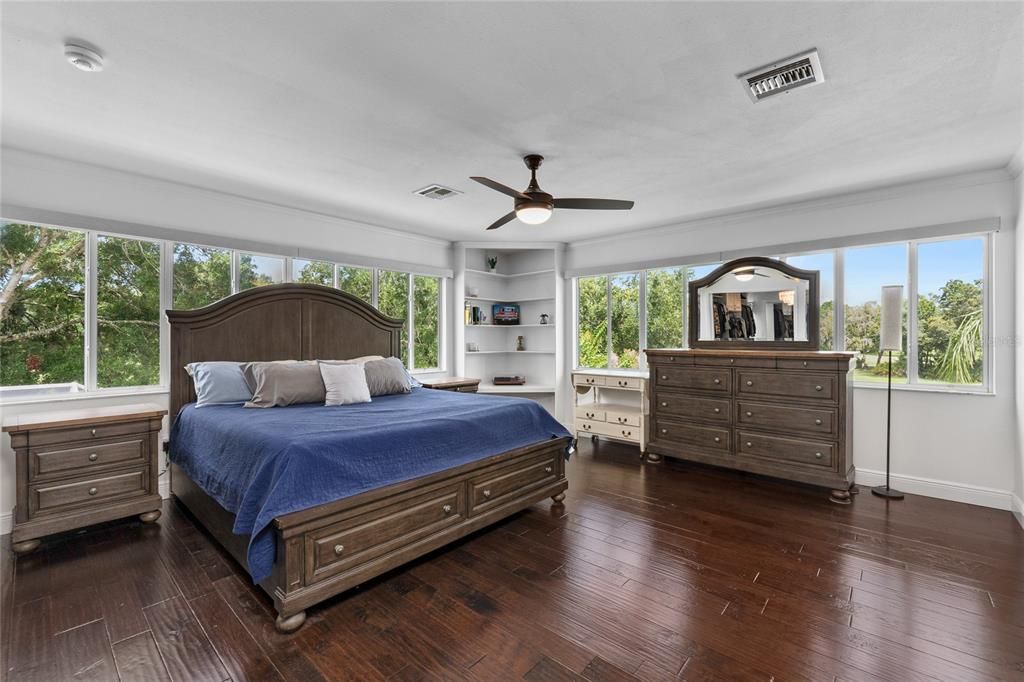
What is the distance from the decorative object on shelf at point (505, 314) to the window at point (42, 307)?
14.0 ft

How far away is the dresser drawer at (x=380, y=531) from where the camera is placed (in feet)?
7.33

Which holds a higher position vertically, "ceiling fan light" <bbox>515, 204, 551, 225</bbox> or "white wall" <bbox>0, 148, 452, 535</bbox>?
"white wall" <bbox>0, 148, 452, 535</bbox>

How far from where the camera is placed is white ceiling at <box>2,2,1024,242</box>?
1.85 meters

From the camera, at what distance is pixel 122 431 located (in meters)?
3.11

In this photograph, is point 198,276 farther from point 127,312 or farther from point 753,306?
point 753,306

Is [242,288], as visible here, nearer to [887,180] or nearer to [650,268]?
[650,268]

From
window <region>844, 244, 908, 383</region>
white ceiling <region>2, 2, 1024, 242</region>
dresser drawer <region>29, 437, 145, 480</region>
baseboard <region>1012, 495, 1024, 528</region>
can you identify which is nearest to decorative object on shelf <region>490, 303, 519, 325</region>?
white ceiling <region>2, 2, 1024, 242</region>

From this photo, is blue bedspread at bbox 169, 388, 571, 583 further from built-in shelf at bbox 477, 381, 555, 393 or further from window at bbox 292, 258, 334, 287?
built-in shelf at bbox 477, 381, 555, 393

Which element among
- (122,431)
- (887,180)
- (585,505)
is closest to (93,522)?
(122,431)

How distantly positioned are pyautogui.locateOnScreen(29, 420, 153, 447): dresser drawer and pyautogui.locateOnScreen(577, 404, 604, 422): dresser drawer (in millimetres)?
4072

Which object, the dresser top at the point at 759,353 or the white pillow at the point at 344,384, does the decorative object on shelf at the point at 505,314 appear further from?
the white pillow at the point at 344,384

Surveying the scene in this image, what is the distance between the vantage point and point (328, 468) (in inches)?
90.8

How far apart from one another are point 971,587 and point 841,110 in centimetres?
259

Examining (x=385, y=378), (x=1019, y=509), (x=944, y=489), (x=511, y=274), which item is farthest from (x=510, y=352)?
(x=1019, y=509)
